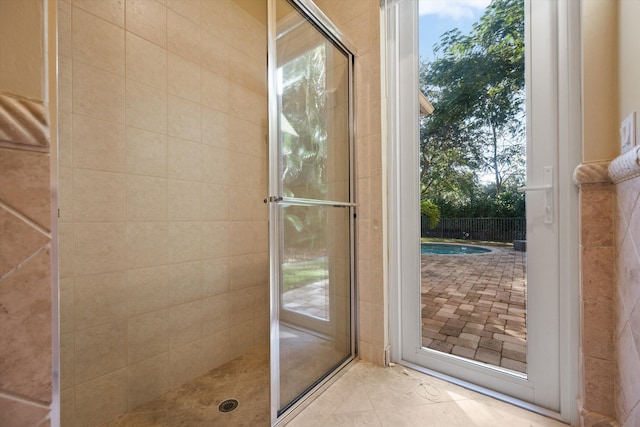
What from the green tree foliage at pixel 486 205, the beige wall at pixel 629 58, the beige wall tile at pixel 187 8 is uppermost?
the beige wall tile at pixel 187 8

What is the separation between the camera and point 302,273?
1463 mm

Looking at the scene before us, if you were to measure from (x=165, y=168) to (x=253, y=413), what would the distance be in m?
1.43

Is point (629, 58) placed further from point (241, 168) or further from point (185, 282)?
point (185, 282)

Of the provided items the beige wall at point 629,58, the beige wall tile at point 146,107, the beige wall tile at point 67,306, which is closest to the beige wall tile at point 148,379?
the beige wall tile at point 67,306

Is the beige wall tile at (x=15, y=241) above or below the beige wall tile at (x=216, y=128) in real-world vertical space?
below

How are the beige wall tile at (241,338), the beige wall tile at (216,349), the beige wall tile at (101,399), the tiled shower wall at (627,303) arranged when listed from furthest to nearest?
the beige wall tile at (241,338)
the beige wall tile at (216,349)
the beige wall tile at (101,399)
the tiled shower wall at (627,303)

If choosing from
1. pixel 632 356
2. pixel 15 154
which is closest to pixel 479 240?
pixel 632 356

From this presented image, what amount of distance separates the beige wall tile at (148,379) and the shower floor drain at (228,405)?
1.29 feet

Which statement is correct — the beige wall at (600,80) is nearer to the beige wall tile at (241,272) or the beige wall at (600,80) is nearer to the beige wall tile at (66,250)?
the beige wall tile at (241,272)

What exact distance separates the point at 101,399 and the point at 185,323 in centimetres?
49

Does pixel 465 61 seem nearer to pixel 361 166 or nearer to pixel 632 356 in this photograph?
pixel 361 166

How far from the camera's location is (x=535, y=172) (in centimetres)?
127

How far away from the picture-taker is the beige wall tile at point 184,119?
63.8 inches

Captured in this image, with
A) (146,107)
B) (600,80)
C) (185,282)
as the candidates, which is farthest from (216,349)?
(600,80)
